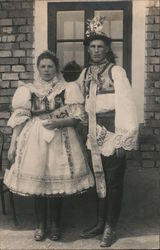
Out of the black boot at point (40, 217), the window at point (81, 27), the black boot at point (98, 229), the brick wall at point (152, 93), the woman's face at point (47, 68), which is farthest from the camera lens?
the window at point (81, 27)

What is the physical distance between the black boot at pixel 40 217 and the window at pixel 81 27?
1832mm

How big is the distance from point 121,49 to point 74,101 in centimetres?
138

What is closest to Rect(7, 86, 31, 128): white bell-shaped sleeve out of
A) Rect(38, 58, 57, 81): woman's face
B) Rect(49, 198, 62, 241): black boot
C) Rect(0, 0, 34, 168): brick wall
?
Rect(38, 58, 57, 81): woman's face

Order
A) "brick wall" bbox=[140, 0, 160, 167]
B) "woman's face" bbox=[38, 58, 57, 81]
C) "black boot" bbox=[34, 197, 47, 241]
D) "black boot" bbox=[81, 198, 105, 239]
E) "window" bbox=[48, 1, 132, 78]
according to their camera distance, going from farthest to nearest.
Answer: "window" bbox=[48, 1, 132, 78]
"brick wall" bbox=[140, 0, 160, 167]
"black boot" bbox=[81, 198, 105, 239]
"black boot" bbox=[34, 197, 47, 241]
"woman's face" bbox=[38, 58, 57, 81]

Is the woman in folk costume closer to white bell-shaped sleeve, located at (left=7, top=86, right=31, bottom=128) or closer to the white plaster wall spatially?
white bell-shaped sleeve, located at (left=7, top=86, right=31, bottom=128)

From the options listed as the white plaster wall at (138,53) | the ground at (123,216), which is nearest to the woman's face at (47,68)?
the white plaster wall at (138,53)

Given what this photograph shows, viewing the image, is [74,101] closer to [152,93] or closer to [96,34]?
[96,34]

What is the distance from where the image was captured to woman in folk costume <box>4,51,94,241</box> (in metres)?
4.45

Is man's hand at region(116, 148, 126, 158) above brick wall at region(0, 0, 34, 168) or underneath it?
underneath

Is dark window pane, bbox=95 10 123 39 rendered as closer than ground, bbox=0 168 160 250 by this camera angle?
No

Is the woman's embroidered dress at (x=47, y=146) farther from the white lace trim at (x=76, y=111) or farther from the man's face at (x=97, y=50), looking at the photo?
the man's face at (x=97, y=50)

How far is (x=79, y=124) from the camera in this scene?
5.00 meters

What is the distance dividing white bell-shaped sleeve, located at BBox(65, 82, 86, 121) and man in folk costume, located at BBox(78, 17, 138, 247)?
0.27 ft

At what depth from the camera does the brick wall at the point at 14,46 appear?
564 centimetres
